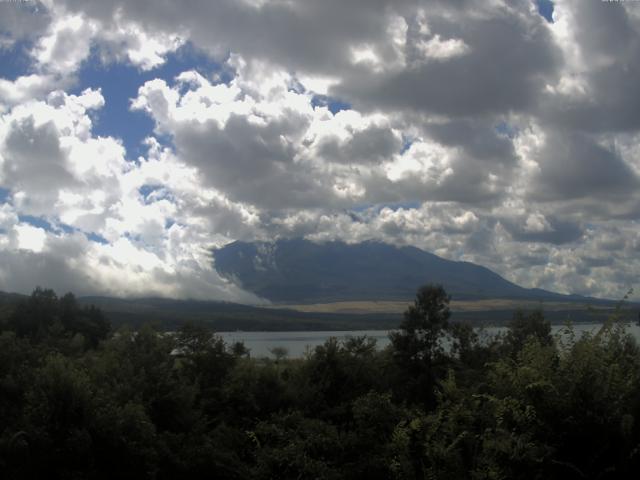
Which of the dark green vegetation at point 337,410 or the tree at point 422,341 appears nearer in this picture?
the dark green vegetation at point 337,410

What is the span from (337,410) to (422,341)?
20801 mm

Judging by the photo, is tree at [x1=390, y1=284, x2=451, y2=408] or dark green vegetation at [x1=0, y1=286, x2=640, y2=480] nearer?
dark green vegetation at [x1=0, y1=286, x2=640, y2=480]

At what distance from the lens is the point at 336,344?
133 ft

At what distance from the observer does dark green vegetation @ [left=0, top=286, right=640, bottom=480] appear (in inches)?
471

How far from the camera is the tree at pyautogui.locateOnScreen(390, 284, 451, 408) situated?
4791cm

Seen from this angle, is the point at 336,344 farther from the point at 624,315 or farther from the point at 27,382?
the point at 624,315

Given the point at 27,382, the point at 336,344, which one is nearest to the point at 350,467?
the point at 27,382

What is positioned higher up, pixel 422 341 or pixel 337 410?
pixel 422 341

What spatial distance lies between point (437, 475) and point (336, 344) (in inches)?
1102

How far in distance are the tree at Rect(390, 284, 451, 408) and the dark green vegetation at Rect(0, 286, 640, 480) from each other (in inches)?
4.7

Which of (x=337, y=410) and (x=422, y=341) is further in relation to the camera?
(x=422, y=341)

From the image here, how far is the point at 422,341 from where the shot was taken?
5172 centimetres

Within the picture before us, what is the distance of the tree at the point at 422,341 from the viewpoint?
4791 cm

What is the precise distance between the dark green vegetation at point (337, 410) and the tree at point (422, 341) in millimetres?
118
